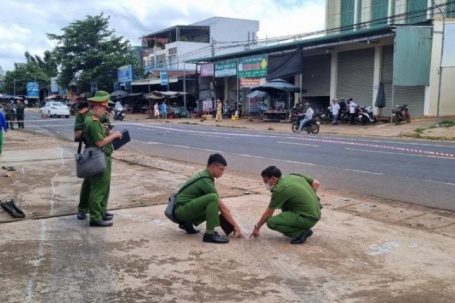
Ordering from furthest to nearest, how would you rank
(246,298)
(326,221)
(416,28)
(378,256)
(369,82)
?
1. (369,82)
2. (416,28)
3. (326,221)
4. (378,256)
5. (246,298)

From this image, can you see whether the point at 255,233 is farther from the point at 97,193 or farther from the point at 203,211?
the point at 97,193

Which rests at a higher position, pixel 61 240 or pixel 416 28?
pixel 416 28

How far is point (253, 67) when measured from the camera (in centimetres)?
3716

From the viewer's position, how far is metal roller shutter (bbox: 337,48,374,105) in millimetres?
30250

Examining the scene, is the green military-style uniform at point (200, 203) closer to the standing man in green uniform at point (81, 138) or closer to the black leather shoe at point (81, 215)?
the standing man in green uniform at point (81, 138)

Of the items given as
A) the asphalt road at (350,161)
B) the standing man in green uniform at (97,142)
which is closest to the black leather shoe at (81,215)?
the standing man in green uniform at (97,142)

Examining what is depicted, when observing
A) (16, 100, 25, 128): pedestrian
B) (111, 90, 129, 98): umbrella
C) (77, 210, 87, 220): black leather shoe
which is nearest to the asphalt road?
(77, 210, 87, 220): black leather shoe

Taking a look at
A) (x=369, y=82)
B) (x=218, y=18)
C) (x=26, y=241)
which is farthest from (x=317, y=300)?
(x=218, y=18)

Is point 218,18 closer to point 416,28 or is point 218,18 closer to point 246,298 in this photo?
point 416,28

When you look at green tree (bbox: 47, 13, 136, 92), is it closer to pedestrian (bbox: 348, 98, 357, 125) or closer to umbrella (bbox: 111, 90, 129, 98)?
umbrella (bbox: 111, 90, 129, 98)

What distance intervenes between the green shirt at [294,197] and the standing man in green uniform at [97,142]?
2.10 metres

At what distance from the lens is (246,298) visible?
3.85m

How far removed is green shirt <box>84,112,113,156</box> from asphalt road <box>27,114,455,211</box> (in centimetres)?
509

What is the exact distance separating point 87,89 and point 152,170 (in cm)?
4958
